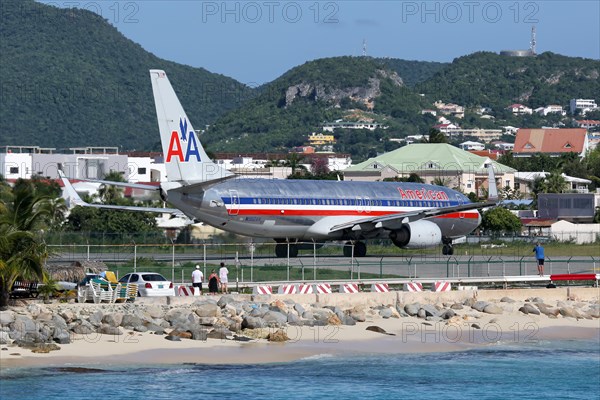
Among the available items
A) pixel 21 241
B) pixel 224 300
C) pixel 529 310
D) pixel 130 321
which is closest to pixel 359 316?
pixel 224 300

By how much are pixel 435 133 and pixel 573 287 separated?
5145 inches

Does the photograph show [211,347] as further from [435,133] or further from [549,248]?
[435,133]

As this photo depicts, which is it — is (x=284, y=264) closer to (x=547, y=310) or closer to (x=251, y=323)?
(x=547, y=310)

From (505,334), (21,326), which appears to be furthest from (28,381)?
(505,334)

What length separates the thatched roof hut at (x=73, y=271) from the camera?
46.1m

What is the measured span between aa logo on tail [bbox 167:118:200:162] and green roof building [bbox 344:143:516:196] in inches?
3483

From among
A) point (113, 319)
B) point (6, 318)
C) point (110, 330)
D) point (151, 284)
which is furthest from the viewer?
point (151, 284)

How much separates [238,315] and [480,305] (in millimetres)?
10456

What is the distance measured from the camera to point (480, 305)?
46438 millimetres

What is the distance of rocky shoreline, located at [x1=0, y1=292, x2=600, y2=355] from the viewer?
120ft

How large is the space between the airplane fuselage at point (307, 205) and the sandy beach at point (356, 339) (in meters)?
12.7

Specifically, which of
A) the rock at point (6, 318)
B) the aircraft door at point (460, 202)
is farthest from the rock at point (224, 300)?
the aircraft door at point (460, 202)

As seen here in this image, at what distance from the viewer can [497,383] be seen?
1352 inches

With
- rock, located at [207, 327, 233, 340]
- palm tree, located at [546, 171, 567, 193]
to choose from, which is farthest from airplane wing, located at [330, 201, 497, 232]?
palm tree, located at [546, 171, 567, 193]
